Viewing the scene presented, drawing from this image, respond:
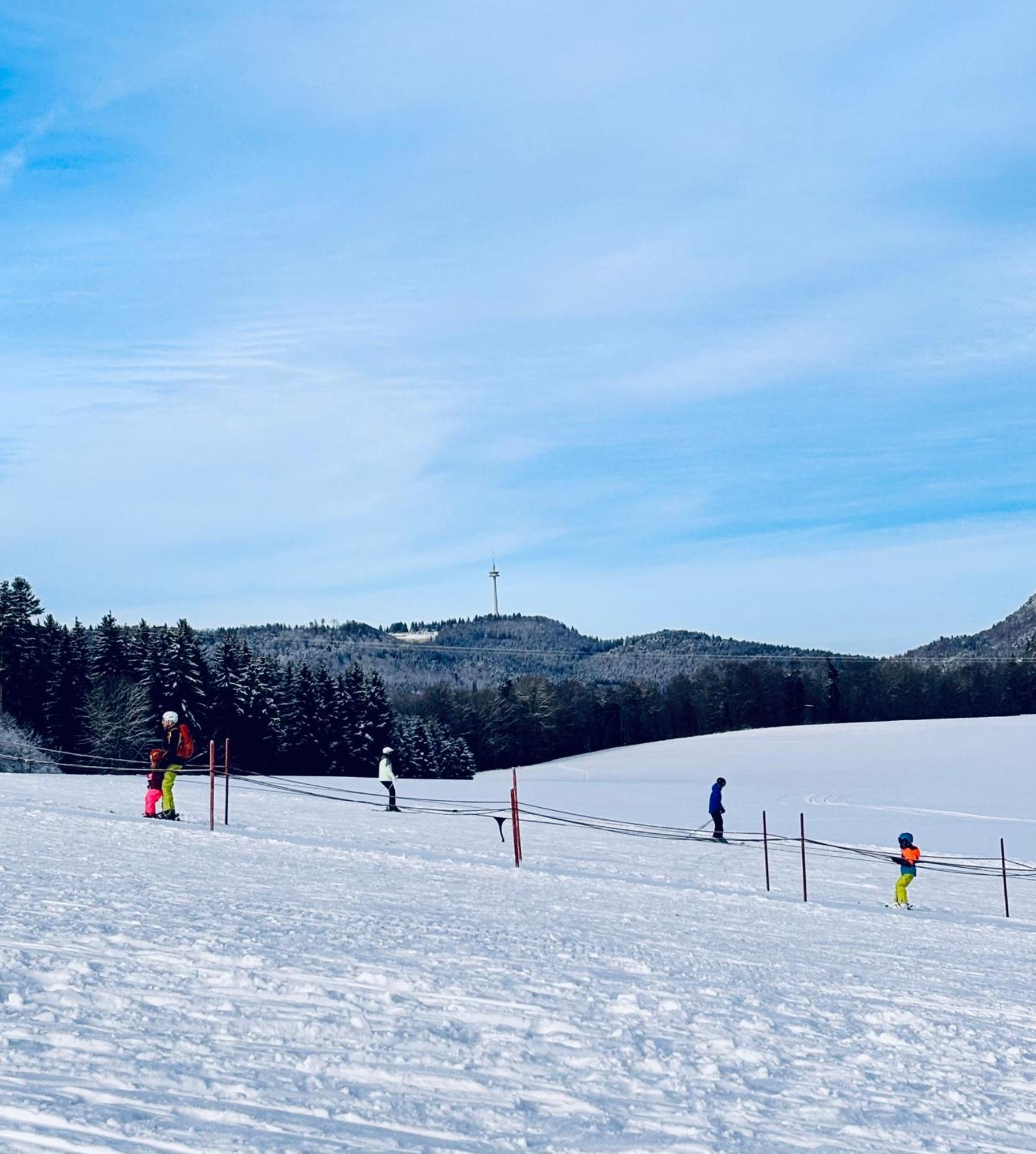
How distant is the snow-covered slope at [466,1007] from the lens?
5.28m

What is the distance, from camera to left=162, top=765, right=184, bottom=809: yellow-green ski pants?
1870cm

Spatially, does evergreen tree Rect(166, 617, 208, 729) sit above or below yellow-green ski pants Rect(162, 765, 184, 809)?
above

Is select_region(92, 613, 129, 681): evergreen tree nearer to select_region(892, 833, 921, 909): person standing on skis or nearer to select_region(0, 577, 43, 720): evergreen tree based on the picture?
select_region(0, 577, 43, 720): evergreen tree

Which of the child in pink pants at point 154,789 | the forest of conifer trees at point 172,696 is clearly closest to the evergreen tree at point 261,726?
the forest of conifer trees at point 172,696

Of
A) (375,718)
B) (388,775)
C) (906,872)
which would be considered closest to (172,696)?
(375,718)

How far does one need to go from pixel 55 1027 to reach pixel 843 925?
11.3m

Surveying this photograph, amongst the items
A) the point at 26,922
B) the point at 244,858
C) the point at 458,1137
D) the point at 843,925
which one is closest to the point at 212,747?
the point at 244,858

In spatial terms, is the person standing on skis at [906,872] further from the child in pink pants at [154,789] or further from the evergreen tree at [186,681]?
the evergreen tree at [186,681]

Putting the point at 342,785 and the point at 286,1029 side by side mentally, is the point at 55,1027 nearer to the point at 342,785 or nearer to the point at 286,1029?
the point at 286,1029

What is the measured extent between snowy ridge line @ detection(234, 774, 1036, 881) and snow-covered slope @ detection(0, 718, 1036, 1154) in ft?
26.8

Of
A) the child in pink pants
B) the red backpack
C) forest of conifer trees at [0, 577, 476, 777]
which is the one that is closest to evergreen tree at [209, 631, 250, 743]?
forest of conifer trees at [0, 577, 476, 777]

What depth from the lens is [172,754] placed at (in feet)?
60.5

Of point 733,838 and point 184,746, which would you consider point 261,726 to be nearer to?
point 733,838

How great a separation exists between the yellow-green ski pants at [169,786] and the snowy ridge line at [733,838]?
24.0ft
